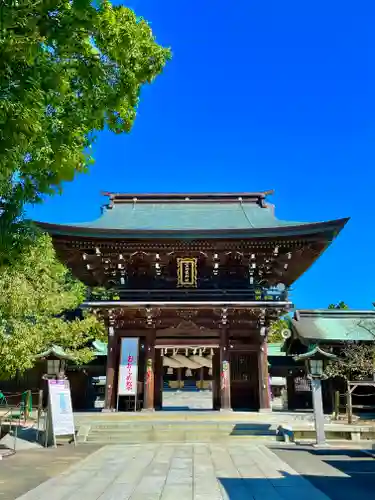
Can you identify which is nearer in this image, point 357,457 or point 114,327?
point 357,457

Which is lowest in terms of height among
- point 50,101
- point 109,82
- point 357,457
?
point 357,457

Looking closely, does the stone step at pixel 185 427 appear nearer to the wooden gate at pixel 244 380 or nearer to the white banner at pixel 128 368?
the white banner at pixel 128 368

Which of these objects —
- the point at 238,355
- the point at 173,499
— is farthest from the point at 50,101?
the point at 238,355

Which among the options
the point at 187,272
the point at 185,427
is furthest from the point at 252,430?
the point at 187,272

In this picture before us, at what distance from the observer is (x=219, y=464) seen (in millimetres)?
8977

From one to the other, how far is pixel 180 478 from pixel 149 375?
9.85m


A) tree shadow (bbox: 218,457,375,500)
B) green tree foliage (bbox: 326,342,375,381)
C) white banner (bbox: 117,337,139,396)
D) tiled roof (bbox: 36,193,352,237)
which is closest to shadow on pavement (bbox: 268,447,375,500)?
tree shadow (bbox: 218,457,375,500)

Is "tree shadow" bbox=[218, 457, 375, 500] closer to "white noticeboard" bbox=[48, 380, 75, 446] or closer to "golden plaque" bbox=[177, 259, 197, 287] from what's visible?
"white noticeboard" bbox=[48, 380, 75, 446]

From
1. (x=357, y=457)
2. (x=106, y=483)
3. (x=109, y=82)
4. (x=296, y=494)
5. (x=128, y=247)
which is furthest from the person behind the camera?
(x=128, y=247)

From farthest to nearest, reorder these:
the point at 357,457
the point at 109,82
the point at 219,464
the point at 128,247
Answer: the point at 128,247
the point at 357,457
the point at 219,464
the point at 109,82

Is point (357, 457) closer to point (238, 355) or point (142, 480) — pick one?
point (142, 480)

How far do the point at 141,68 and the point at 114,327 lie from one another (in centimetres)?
1316

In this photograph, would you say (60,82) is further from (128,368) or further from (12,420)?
(12,420)

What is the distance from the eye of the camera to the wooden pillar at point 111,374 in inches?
667
